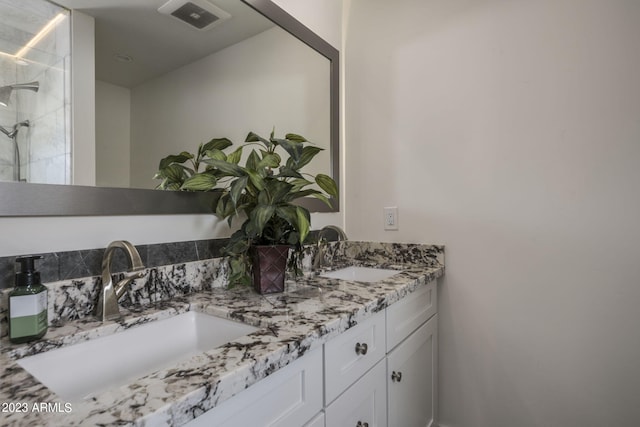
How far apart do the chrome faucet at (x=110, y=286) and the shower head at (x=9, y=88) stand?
35 cm

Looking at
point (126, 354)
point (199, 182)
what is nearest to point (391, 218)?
point (199, 182)

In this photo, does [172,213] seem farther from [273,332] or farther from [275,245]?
[273,332]

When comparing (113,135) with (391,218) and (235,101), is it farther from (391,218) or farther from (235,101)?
(391,218)

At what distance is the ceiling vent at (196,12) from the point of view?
3.13 feet

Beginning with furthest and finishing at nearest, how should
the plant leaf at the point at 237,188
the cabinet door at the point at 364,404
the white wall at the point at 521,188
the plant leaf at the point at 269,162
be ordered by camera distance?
the white wall at the point at 521,188 < the plant leaf at the point at 269,162 < the plant leaf at the point at 237,188 < the cabinet door at the point at 364,404

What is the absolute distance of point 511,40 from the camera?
1.25 meters

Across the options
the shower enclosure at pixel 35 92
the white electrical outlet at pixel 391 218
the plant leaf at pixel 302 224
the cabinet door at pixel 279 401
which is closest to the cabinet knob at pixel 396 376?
the cabinet door at pixel 279 401

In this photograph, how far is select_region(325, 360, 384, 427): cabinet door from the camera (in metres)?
0.76

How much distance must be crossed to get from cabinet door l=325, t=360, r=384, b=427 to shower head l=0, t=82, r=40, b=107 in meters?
0.94

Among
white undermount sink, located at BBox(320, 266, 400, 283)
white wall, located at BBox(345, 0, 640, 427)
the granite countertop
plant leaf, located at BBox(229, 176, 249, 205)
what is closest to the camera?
Result: the granite countertop

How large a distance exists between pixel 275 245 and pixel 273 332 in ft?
1.19

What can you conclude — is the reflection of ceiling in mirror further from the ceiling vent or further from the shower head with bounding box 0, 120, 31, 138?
the shower head with bounding box 0, 120, 31, 138

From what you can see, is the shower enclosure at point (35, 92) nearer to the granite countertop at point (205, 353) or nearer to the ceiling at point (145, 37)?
the ceiling at point (145, 37)

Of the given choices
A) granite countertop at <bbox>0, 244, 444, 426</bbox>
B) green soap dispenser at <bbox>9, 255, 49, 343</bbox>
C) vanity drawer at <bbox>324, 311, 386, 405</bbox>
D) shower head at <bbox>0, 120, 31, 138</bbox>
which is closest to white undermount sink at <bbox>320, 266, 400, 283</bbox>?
granite countertop at <bbox>0, 244, 444, 426</bbox>
